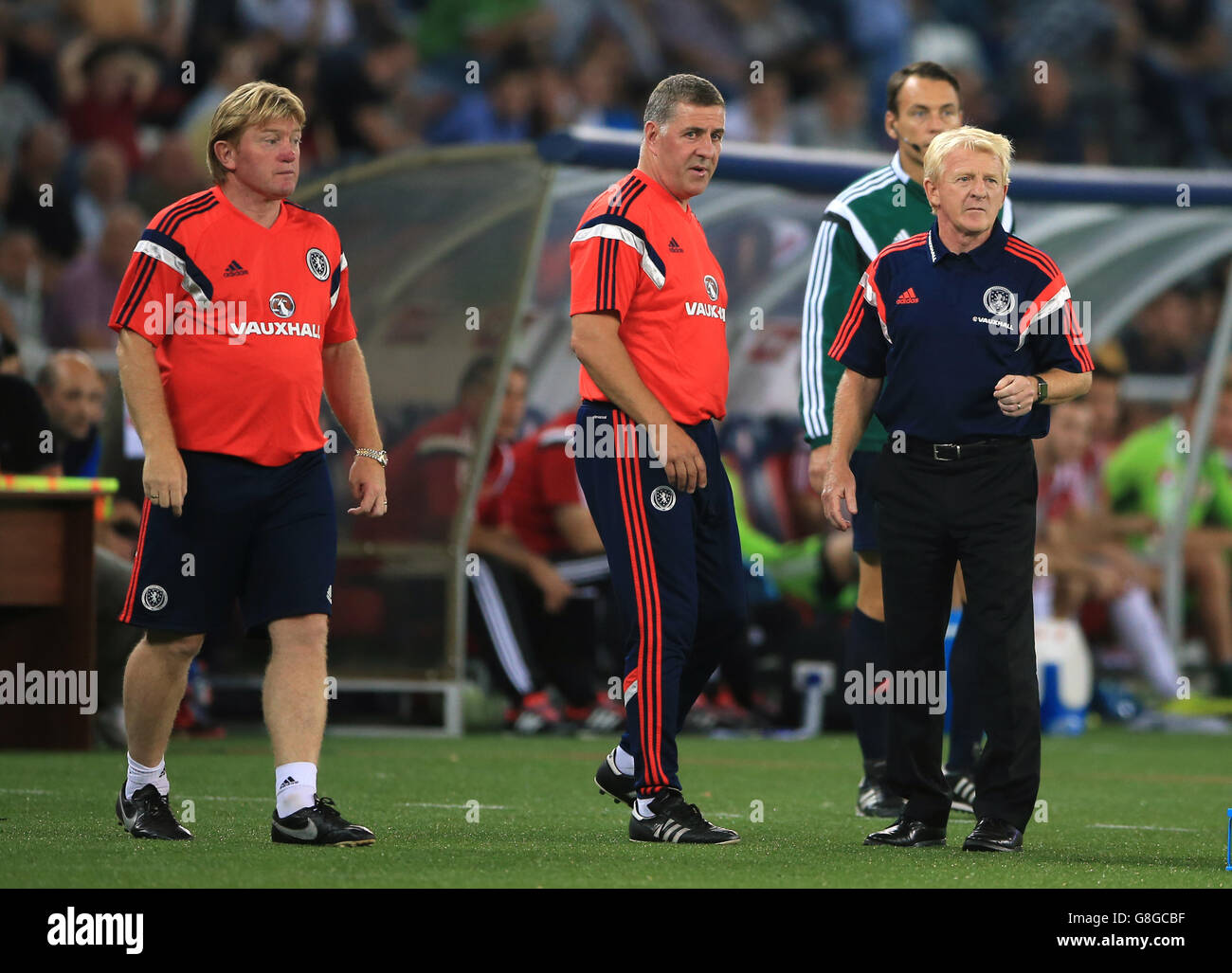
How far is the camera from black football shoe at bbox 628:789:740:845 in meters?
5.91

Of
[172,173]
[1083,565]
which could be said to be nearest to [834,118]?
[172,173]

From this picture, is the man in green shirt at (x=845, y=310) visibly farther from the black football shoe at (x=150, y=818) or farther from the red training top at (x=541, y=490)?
the red training top at (x=541, y=490)

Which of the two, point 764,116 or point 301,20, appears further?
point 764,116

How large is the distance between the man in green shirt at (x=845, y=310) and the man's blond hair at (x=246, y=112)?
2.11m

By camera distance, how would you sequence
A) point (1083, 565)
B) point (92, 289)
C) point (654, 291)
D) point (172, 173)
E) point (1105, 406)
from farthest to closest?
point (172, 173) < point (1105, 406) < point (92, 289) < point (1083, 565) < point (654, 291)

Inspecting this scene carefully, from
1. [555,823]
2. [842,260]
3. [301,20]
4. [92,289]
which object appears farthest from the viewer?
[301,20]

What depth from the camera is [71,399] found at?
1062cm

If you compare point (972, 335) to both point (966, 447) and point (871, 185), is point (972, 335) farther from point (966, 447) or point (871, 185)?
point (871, 185)

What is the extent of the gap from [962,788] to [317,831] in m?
2.46

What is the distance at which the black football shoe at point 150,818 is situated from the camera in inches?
230

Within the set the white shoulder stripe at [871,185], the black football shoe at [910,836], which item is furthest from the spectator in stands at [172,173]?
the black football shoe at [910,836]
